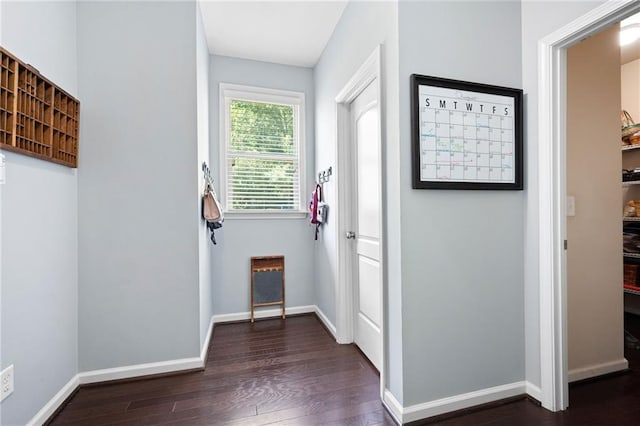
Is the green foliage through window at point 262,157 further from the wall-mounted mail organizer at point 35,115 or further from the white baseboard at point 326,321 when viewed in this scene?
the wall-mounted mail organizer at point 35,115

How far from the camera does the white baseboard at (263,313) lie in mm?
3121

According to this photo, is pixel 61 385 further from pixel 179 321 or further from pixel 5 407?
pixel 179 321

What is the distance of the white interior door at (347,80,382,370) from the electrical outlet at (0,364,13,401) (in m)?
1.96

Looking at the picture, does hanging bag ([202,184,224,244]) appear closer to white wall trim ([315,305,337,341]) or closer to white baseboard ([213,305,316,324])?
white baseboard ([213,305,316,324])

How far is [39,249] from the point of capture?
1.59 m

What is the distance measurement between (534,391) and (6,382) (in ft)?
9.08

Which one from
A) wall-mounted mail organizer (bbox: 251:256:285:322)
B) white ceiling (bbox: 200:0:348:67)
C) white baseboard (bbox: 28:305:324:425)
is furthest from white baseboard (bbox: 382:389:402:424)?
white ceiling (bbox: 200:0:348:67)

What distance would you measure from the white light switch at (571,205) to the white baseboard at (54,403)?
327cm

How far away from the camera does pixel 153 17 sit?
208 cm

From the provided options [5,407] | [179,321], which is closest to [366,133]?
[179,321]

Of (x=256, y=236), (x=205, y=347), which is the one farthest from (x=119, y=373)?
(x=256, y=236)

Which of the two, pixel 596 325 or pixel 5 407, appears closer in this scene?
→ pixel 5 407

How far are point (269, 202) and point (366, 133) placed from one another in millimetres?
1491

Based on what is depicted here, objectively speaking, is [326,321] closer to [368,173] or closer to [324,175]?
[324,175]
